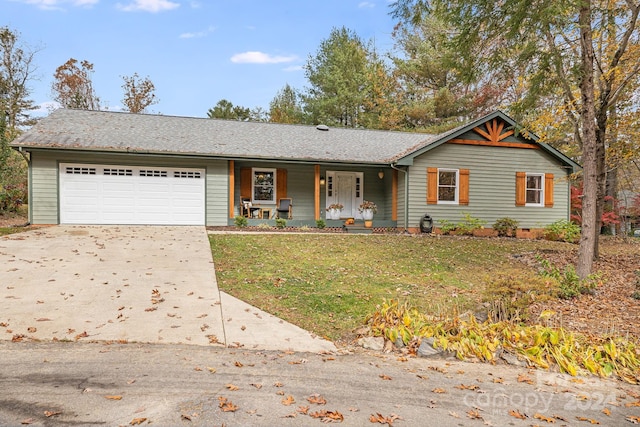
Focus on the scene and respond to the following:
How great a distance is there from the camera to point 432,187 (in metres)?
14.1

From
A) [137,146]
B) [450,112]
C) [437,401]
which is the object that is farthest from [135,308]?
[450,112]

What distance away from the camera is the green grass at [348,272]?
5699 millimetres

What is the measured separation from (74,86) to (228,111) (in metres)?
10.8

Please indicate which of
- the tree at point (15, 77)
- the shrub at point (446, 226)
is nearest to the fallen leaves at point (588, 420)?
the shrub at point (446, 226)

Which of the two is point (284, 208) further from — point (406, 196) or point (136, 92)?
point (136, 92)

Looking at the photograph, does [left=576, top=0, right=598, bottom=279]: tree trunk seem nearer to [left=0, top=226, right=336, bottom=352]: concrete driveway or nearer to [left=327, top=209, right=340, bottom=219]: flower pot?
[left=0, top=226, right=336, bottom=352]: concrete driveway

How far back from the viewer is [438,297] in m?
6.41

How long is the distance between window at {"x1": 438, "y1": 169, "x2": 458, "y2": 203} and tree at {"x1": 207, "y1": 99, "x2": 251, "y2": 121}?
20.4 metres

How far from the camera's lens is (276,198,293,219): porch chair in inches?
558

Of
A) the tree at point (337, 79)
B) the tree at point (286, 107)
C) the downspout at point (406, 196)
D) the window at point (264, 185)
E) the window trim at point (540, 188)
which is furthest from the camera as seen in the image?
the tree at point (286, 107)

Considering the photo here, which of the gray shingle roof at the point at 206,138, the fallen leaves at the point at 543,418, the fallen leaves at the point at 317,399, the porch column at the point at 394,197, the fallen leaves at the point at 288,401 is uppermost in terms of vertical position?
the gray shingle roof at the point at 206,138

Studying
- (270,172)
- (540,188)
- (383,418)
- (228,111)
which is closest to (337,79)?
(228,111)

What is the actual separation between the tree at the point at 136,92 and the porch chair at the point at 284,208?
19.3m

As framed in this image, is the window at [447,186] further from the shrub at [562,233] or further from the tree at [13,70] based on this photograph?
the tree at [13,70]
